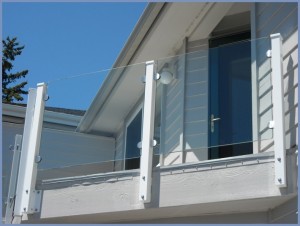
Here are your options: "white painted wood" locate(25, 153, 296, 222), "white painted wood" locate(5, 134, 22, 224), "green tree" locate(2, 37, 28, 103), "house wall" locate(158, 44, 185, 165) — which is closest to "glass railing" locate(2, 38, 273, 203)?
"house wall" locate(158, 44, 185, 165)

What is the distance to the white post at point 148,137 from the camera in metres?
6.23

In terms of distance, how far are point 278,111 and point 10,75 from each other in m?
25.4

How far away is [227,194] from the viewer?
579 cm

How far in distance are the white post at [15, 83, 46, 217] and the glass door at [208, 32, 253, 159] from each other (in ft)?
6.82

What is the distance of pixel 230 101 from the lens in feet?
20.5

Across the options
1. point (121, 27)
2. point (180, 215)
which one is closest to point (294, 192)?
point (180, 215)

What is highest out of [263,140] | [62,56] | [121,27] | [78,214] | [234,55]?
[62,56]

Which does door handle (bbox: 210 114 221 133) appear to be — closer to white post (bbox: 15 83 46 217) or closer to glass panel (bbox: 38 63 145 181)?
glass panel (bbox: 38 63 145 181)

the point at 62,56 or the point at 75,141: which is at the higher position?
the point at 62,56

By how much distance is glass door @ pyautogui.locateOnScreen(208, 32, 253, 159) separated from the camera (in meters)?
5.93

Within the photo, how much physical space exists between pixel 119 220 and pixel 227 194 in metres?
1.71

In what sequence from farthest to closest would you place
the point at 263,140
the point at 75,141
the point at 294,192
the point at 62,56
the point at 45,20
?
the point at 45,20, the point at 62,56, the point at 75,141, the point at 263,140, the point at 294,192

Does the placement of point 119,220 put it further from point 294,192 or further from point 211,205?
point 294,192

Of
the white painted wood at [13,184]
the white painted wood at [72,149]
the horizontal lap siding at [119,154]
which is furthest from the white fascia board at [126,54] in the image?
the white painted wood at [13,184]
